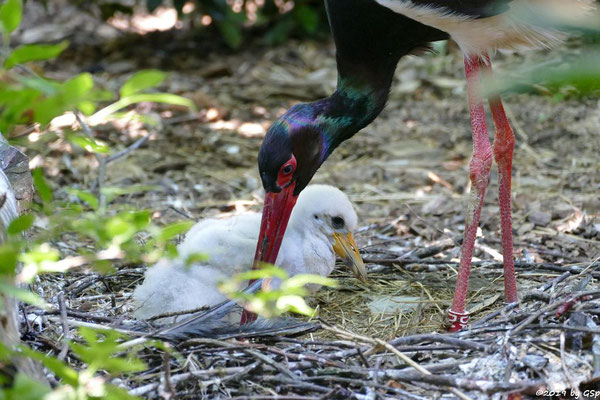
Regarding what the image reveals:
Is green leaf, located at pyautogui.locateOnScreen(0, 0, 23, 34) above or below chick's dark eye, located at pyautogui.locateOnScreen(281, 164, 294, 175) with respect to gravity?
above

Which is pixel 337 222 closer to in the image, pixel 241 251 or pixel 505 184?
pixel 241 251

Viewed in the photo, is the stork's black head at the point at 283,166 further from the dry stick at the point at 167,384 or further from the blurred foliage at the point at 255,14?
the blurred foliage at the point at 255,14

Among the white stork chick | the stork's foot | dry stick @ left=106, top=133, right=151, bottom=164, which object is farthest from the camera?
Result: dry stick @ left=106, top=133, right=151, bottom=164

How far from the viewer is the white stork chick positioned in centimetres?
341

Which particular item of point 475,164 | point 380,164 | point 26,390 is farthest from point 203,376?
point 380,164

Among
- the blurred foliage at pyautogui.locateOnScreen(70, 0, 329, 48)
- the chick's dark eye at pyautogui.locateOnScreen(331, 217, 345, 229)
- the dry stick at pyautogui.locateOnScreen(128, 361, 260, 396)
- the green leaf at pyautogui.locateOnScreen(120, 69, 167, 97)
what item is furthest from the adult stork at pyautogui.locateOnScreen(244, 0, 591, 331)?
the blurred foliage at pyautogui.locateOnScreen(70, 0, 329, 48)

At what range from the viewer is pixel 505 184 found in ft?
13.0

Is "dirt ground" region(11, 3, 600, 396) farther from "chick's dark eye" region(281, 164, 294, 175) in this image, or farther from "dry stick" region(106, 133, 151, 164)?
"chick's dark eye" region(281, 164, 294, 175)

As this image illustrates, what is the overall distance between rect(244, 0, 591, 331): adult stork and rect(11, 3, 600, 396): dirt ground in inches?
15.8

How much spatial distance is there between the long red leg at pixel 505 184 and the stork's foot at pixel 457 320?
33 centimetres

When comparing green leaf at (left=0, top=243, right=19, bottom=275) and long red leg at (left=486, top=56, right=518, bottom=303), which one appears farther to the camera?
long red leg at (left=486, top=56, right=518, bottom=303)

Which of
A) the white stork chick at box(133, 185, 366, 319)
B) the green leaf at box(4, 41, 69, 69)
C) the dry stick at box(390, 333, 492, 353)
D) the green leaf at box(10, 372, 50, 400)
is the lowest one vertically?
the white stork chick at box(133, 185, 366, 319)

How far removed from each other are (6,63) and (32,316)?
5.11 feet

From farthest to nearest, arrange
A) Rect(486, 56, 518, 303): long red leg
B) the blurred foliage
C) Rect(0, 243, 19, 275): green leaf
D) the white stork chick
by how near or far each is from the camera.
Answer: the blurred foliage → Rect(486, 56, 518, 303): long red leg → the white stork chick → Rect(0, 243, 19, 275): green leaf
